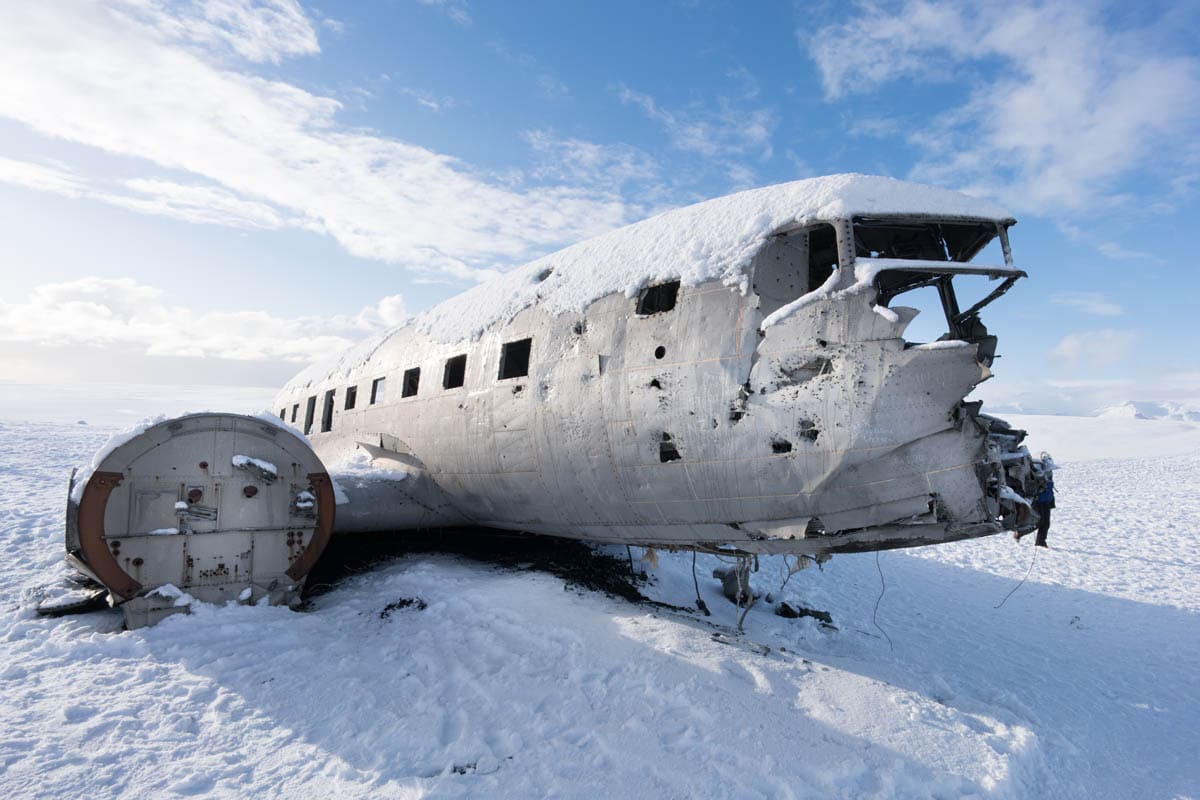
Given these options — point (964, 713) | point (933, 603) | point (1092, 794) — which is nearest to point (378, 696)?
point (964, 713)

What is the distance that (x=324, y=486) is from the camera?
331 inches

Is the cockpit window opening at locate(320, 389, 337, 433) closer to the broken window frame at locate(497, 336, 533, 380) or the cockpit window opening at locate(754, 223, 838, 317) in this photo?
the broken window frame at locate(497, 336, 533, 380)

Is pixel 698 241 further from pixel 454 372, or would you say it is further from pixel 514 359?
pixel 454 372

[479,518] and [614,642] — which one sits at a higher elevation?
[479,518]

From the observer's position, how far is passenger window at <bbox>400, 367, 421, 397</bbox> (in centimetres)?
1036

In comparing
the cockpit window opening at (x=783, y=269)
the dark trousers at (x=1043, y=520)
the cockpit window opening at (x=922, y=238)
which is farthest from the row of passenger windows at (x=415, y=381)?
the dark trousers at (x=1043, y=520)

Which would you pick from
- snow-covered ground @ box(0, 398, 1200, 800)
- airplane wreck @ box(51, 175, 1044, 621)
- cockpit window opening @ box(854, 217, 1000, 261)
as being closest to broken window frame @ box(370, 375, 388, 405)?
airplane wreck @ box(51, 175, 1044, 621)

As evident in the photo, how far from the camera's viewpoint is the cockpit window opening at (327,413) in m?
13.2

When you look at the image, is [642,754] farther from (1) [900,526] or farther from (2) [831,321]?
(2) [831,321]

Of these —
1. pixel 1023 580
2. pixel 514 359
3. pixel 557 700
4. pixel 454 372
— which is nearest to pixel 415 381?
pixel 454 372

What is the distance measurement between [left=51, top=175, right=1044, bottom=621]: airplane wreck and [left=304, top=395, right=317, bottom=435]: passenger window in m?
5.30

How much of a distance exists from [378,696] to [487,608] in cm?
207

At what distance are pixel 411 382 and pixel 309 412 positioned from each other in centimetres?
572

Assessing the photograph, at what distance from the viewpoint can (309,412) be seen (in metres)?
14.7
